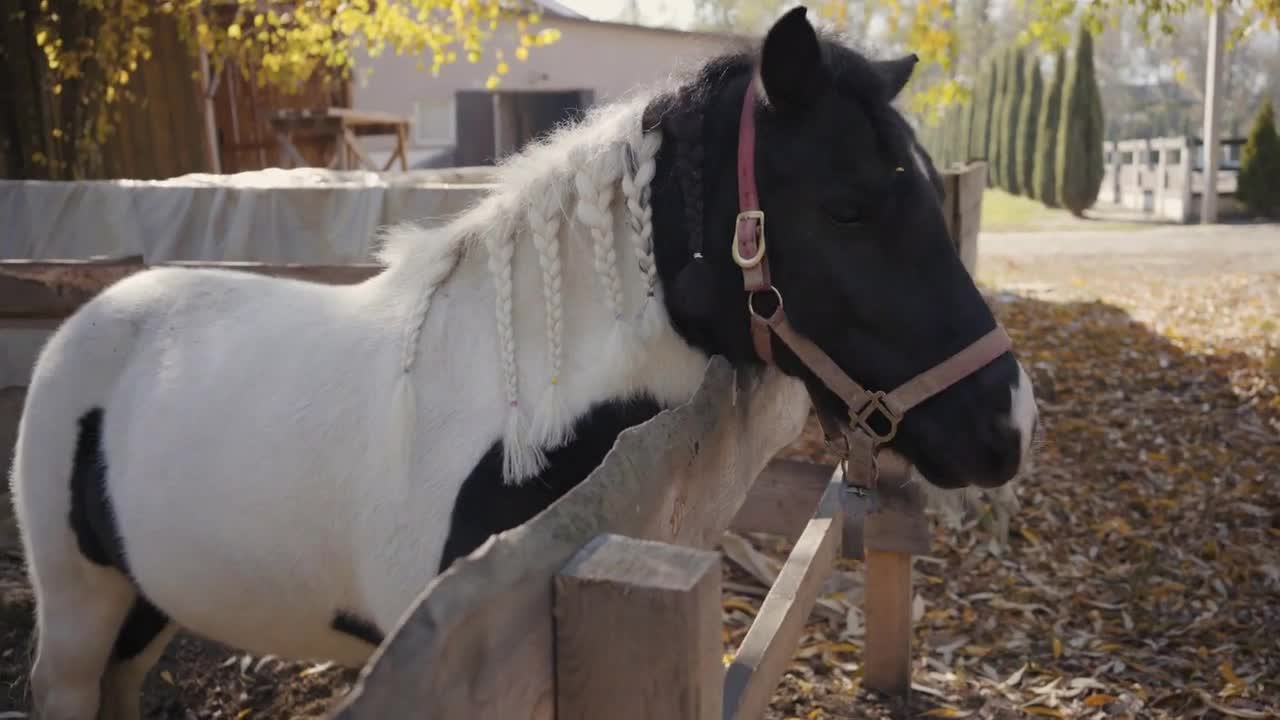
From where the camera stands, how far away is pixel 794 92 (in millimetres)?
1757

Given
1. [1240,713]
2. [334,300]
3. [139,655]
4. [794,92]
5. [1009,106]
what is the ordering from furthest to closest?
[1009,106]
[1240,713]
[139,655]
[334,300]
[794,92]

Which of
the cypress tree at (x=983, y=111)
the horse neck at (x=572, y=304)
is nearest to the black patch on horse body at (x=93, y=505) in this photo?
the horse neck at (x=572, y=304)

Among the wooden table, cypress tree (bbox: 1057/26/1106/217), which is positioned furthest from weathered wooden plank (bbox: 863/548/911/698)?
cypress tree (bbox: 1057/26/1106/217)

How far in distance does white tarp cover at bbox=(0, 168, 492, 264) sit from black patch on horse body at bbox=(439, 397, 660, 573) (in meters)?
2.68

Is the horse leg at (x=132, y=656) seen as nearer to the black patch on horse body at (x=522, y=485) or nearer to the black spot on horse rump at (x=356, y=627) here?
the black spot on horse rump at (x=356, y=627)

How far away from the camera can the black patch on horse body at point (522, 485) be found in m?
1.73

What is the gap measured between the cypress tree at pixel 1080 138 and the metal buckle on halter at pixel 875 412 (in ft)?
85.2

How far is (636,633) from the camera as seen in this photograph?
2.97 feet

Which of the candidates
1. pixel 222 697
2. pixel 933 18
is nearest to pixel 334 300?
pixel 222 697

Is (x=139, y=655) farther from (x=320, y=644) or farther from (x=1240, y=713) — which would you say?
(x=1240, y=713)

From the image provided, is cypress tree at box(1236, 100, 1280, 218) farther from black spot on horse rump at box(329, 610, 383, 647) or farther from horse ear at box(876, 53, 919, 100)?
black spot on horse rump at box(329, 610, 383, 647)

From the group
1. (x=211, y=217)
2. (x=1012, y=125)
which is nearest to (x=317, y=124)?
(x=211, y=217)

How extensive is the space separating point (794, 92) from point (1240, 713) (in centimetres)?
279

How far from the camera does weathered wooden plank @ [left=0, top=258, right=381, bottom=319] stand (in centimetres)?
321
